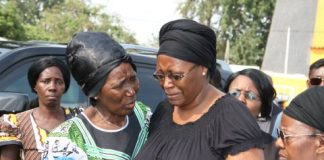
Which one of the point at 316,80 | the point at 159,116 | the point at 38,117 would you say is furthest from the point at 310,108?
the point at 316,80

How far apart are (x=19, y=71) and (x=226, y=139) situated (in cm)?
241

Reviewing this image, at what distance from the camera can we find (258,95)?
414 cm

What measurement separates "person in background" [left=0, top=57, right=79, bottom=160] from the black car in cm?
21

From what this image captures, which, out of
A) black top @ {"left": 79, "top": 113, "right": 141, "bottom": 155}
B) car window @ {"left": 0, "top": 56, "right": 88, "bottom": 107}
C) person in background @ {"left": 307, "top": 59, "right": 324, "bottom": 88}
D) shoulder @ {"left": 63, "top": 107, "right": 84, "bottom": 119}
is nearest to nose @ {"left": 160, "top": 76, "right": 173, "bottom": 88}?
black top @ {"left": 79, "top": 113, "right": 141, "bottom": 155}

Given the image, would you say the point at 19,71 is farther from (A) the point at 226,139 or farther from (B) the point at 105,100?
(A) the point at 226,139

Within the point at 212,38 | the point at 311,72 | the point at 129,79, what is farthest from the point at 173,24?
the point at 311,72

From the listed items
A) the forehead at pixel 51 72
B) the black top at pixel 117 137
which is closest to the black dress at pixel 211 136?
the black top at pixel 117 137

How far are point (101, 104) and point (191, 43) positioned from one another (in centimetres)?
59

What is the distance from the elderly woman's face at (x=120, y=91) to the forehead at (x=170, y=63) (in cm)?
23

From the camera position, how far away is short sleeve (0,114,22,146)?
333 cm

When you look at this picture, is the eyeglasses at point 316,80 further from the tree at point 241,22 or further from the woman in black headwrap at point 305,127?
the tree at point 241,22

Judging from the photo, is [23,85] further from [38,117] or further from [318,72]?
[318,72]

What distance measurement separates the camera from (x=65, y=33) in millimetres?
37156

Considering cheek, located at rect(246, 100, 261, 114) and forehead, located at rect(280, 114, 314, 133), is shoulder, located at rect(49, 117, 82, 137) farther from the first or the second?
cheek, located at rect(246, 100, 261, 114)
